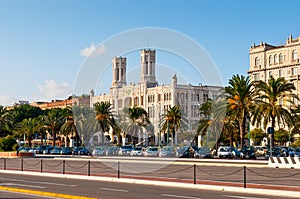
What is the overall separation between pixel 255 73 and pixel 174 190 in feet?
312

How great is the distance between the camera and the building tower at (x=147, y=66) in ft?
71.8

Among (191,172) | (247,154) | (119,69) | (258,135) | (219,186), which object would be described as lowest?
(191,172)

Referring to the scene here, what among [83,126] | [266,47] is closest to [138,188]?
[83,126]

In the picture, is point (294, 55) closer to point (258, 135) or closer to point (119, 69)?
point (258, 135)

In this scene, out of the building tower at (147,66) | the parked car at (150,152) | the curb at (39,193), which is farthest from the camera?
the parked car at (150,152)

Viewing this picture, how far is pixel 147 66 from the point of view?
885 inches

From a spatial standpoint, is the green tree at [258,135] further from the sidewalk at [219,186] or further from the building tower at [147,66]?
the building tower at [147,66]

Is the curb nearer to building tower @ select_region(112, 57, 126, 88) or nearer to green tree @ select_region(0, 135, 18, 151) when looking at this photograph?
building tower @ select_region(112, 57, 126, 88)

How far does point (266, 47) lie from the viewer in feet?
359

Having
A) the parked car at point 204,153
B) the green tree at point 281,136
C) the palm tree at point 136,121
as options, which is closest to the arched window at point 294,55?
the green tree at point 281,136

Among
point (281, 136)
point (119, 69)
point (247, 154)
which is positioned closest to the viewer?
point (119, 69)

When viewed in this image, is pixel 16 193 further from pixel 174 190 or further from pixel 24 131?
pixel 24 131

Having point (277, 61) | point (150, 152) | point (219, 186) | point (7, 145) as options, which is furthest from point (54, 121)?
point (219, 186)

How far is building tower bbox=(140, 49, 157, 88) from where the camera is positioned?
21.9m
